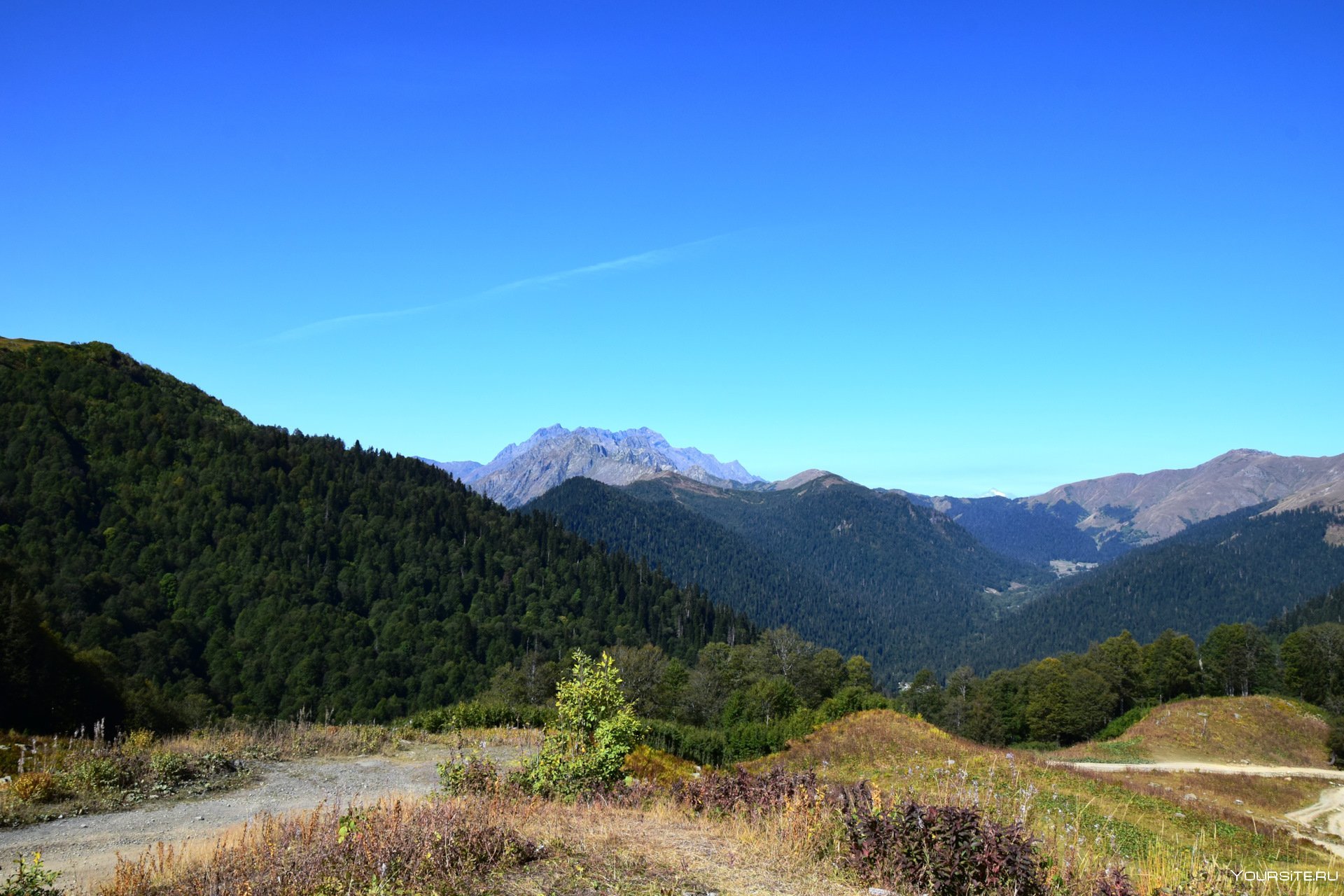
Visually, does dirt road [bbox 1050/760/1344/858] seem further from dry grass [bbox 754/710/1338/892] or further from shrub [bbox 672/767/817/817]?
shrub [bbox 672/767/817/817]

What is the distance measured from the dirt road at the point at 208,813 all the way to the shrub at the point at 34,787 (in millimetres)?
990

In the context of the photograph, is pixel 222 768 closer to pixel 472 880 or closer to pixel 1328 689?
pixel 472 880

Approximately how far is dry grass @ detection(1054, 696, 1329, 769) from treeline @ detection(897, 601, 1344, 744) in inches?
631

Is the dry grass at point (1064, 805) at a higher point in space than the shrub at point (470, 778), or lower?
lower

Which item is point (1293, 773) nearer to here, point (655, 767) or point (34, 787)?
point (655, 767)

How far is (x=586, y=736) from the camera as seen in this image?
47.7 feet

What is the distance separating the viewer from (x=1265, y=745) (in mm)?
58281

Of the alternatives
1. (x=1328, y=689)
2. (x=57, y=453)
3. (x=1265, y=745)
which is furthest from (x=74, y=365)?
(x=1328, y=689)

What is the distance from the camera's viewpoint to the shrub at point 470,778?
43.1 feet

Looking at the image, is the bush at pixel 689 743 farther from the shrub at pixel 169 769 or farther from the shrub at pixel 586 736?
the shrub at pixel 169 769

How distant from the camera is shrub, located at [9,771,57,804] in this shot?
13.2 metres

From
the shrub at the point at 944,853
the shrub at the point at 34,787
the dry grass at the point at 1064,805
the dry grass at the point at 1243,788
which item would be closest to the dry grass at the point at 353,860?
the shrub at the point at 944,853

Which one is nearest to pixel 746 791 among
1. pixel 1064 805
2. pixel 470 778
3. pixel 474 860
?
pixel 470 778

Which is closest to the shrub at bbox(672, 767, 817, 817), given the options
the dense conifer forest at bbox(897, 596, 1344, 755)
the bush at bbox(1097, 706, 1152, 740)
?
the bush at bbox(1097, 706, 1152, 740)
